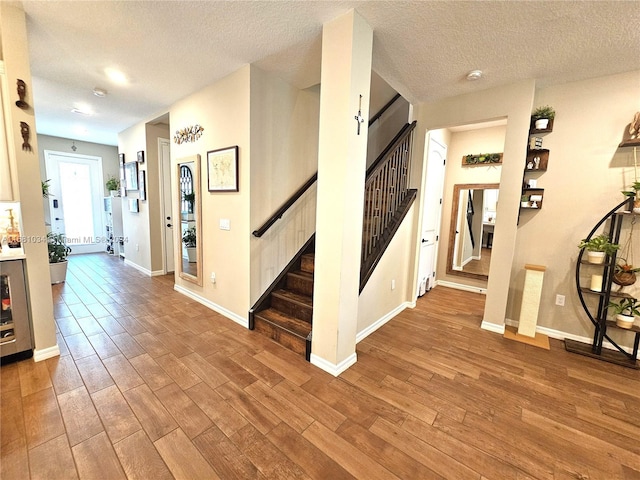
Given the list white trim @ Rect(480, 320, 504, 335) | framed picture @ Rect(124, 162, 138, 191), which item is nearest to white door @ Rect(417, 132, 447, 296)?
white trim @ Rect(480, 320, 504, 335)

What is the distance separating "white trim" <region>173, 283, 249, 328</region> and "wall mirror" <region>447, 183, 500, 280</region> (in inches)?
140

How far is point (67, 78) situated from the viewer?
3.00 m

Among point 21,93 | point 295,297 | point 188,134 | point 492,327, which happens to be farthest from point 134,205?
point 492,327

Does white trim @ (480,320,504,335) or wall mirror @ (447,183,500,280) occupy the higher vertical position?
wall mirror @ (447,183,500,280)

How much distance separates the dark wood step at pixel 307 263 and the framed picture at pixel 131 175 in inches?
145

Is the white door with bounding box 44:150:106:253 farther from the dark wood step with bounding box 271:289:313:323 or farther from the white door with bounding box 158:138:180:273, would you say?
the dark wood step with bounding box 271:289:313:323

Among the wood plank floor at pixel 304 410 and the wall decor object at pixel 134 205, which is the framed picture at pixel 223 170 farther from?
the wall decor object at pixel 134 205

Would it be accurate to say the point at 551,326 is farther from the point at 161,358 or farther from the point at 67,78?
the point at 67,78

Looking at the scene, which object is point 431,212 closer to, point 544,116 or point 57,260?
point 544,116

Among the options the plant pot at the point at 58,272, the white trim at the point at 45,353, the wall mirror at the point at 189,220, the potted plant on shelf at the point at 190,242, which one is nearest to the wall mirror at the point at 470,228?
the wall mirror at the point at 189,220

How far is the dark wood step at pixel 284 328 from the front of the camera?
2.43 meters

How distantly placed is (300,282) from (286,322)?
20.0 inches

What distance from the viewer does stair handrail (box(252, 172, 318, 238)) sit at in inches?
111

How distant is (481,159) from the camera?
4.13 meters
